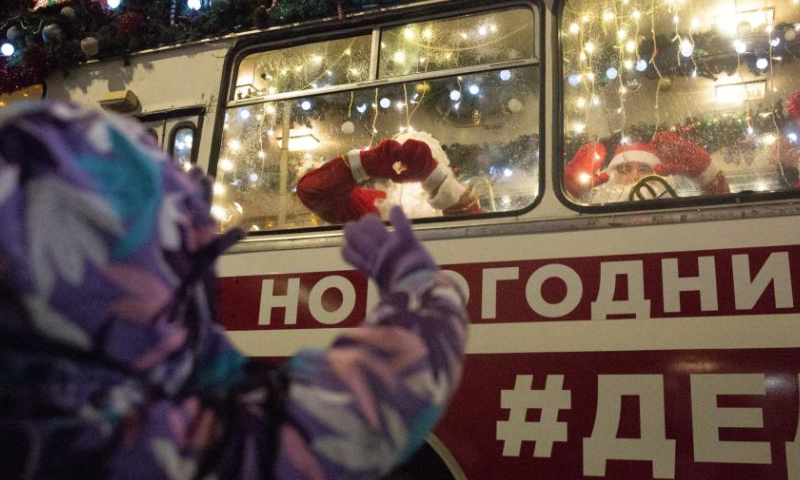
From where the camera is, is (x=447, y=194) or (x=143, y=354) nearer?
(x=143, y=354)

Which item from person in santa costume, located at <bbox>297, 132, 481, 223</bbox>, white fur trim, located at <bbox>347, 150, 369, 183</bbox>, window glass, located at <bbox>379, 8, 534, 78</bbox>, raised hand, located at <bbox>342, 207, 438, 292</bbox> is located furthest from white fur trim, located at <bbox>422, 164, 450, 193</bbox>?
raised hand, located at <bbox>342, 207, 438, 292</bbox>

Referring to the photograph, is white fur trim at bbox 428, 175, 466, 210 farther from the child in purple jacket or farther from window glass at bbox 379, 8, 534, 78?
the child in purple jacket

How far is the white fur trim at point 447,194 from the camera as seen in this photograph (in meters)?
2.91

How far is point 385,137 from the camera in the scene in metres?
3.36

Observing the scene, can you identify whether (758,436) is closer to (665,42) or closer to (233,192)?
(665,42)

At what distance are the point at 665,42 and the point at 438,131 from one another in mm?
1056

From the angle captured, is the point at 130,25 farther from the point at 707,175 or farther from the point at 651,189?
the point at 707,175

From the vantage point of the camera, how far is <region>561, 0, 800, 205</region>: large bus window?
8.89 feet

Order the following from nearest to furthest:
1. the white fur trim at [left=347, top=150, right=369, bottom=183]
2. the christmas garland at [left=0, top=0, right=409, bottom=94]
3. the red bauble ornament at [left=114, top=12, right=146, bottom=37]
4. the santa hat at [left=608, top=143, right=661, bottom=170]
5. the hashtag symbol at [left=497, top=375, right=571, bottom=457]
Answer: the hashtag symbol at [left=497, top=375, right=571, bottom=457] → the santa hat at [left=608, top=143, right=661, bottom=170] → the white fur trim at [left=347, top=150, right=369, bottom=183] → the christmas garland at [left=0, top=0, right=409, bottom=94] → the red bauble ornament at [left=114, top=12, right=146, bottom=37]

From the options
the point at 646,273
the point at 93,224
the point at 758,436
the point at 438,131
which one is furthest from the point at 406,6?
the point at 93,224

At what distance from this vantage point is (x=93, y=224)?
68 centimetres

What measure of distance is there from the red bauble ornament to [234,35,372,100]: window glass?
635mm

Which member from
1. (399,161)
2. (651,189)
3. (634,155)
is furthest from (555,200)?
(399,161)

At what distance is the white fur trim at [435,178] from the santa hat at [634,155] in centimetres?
67
